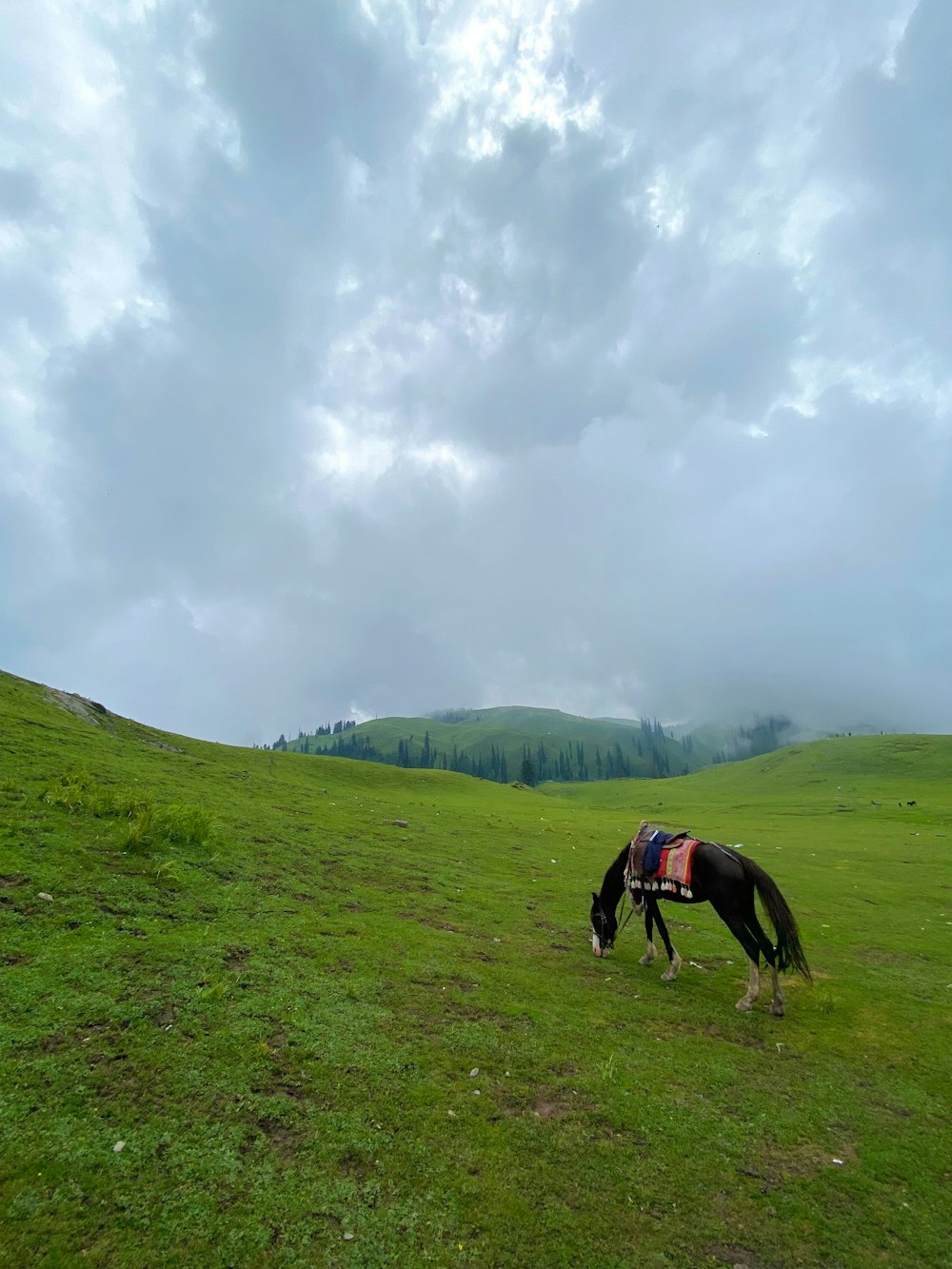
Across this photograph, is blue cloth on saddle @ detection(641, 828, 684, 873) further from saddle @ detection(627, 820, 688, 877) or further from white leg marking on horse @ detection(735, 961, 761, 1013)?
white leg marking on horse @ detection(735, 961, 761, 1013)

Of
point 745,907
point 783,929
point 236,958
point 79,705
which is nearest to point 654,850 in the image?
point 745,907

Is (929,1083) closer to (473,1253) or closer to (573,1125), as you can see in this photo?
(573,1125)

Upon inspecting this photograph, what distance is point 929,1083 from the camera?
301 inches

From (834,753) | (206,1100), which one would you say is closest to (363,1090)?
(206,1100)

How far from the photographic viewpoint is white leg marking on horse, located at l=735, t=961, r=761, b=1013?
9648 millimetres

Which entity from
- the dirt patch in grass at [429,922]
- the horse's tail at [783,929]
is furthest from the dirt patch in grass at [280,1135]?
the horse's tail at [783,929]

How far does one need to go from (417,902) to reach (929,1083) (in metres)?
9.46

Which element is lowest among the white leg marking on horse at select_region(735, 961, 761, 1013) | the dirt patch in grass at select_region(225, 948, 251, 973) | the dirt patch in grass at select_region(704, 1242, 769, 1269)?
the dirt patch in grass at select_region(704, 1242, 769, 1269)

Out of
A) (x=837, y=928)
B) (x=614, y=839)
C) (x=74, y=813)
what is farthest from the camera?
(x=614, y=839)

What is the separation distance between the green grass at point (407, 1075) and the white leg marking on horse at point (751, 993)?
267 mm

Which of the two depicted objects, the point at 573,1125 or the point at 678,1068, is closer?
the point at 573,1125

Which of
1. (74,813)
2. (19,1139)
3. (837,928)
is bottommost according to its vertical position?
(837,928)

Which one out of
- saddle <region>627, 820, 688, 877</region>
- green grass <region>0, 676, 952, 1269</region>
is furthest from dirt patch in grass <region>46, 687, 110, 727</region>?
saddle <region>627, 820, 688, 877</region>

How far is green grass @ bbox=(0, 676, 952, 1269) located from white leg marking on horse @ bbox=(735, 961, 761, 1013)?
0.88ft
